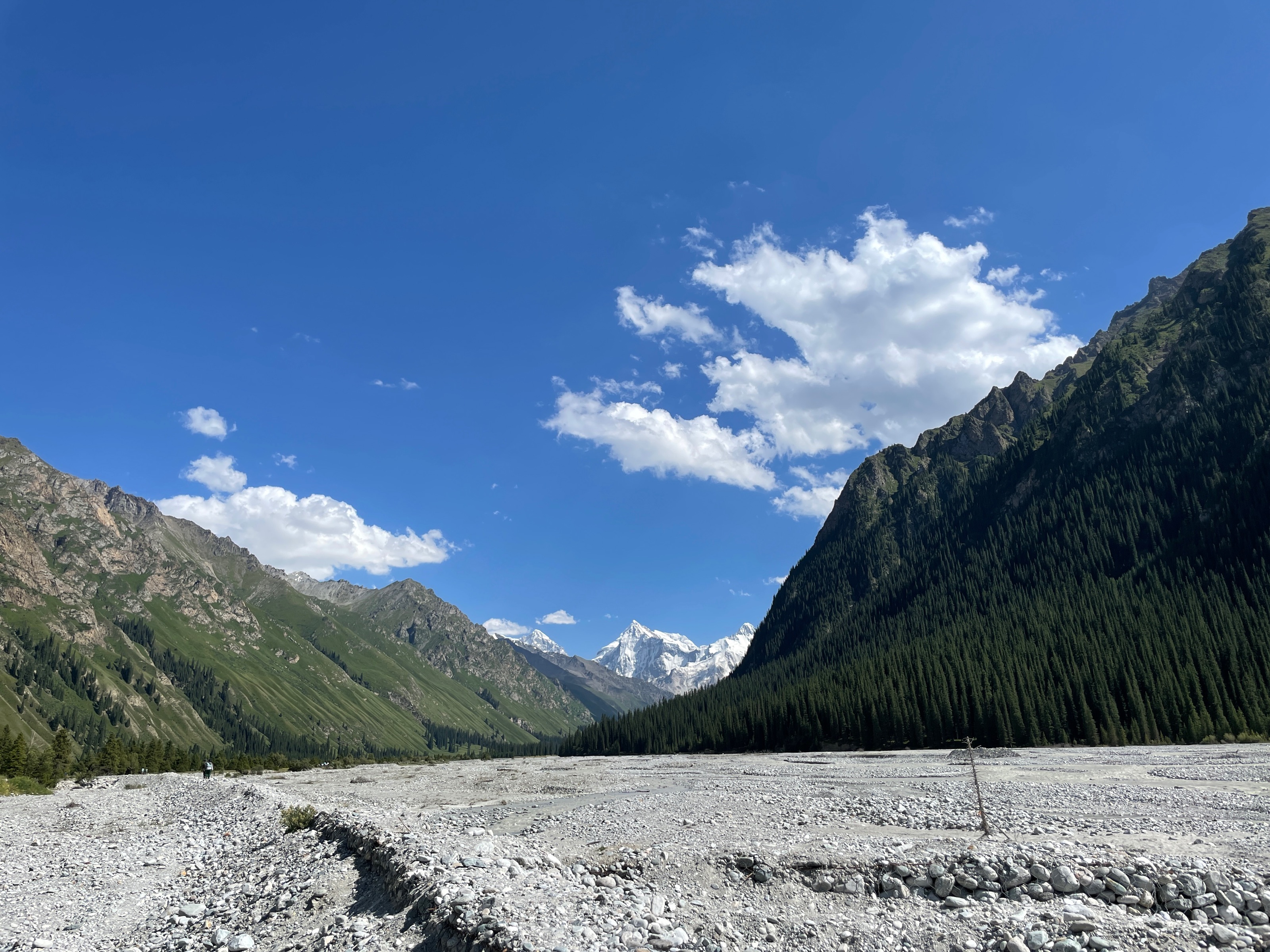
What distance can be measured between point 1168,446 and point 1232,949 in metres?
203

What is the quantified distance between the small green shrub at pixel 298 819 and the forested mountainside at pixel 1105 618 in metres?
88.1

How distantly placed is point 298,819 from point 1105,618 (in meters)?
130

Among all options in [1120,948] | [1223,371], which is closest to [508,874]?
[1120,948]

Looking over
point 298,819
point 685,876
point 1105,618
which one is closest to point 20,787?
point 298,819

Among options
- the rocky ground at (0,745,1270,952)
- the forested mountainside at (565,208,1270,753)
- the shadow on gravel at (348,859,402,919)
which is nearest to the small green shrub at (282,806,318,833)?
the rocky ground at (0,745,1270,952)

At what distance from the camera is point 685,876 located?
1755 cm

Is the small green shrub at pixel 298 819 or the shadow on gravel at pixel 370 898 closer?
the shadow on gravel at pixel 370 898

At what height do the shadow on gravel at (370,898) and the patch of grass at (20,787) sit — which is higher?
the patch of grass at (20,787)

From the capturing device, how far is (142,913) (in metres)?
18.0

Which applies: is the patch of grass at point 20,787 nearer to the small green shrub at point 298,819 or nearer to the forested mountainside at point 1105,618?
the small green shrub at point 298,819

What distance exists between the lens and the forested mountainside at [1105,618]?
8369 cm

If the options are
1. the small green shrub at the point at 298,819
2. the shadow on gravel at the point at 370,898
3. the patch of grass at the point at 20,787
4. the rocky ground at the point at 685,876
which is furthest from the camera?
the patch of grass at the point at 20,787

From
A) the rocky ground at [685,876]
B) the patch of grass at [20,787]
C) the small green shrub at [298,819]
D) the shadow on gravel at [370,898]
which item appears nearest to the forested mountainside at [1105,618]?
the rocky ground at [685,876]

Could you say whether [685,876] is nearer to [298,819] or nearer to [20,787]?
[298,819]
